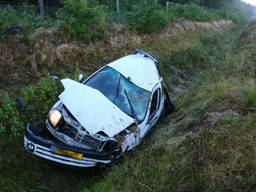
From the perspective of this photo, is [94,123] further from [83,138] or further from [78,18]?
[78,18]

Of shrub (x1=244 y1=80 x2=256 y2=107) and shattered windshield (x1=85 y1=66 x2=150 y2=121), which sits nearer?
shrub (x1=244 y1=80 x2=256 y2=107)

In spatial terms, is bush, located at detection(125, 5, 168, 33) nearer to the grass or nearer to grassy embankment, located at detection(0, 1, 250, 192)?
grassy embankment, located at detection(0, 1, 250, 192)

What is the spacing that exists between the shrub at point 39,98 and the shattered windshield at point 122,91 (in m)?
0.96

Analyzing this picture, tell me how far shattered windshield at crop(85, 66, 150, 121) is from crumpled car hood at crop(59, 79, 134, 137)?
1.45 ft

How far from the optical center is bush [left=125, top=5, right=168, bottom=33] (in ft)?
50.3

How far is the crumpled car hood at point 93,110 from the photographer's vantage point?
6.54m

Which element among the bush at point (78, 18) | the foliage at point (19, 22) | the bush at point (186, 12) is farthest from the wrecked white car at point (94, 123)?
the bush at point (186, 12)

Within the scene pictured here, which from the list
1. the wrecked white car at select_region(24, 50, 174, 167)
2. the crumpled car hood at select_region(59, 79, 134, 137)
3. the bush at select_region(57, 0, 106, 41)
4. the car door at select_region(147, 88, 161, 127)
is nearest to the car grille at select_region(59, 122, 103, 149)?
the wrecked white car at select_region(24, 50, 174, 167)

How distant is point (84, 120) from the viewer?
A: 6570mm

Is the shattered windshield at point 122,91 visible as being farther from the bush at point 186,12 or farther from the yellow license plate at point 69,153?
the bush at point 186,12

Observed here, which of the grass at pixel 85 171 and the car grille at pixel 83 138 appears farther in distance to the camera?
the car grille at pixel 83 138

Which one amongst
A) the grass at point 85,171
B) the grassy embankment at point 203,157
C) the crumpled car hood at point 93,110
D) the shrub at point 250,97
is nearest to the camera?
the grassy embankment at point 203,157

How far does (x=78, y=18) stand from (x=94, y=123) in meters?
5.86

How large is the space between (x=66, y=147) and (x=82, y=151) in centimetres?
26
